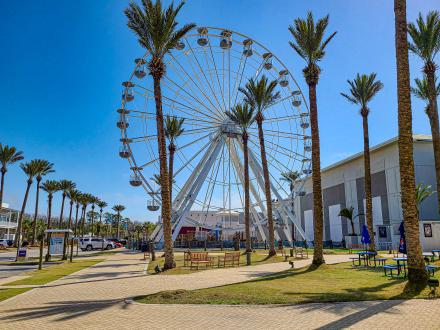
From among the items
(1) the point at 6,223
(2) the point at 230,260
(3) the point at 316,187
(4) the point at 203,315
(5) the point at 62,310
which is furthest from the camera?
(1) the point at 6,223

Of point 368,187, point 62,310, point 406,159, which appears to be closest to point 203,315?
point 62,310

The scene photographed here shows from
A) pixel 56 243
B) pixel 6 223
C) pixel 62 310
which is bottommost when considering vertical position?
pixel 62 310

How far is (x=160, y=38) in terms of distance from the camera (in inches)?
804

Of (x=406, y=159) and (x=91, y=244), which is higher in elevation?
(x=406, y=159)

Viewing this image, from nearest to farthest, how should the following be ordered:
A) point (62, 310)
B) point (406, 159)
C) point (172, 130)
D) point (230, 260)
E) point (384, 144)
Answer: point (62, 310) → point (406, 159) → point (230, 260) → point (172, 130) → point (384, 144)

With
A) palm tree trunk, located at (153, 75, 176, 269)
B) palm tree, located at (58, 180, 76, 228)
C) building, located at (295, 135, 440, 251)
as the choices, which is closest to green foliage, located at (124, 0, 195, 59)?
palm tree trunk, located at (153, 75, 176, 269)

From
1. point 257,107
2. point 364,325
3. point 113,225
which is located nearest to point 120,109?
point 257,107

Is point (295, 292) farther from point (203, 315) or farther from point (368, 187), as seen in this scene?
point (368, 187)

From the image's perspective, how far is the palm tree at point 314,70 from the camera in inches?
783

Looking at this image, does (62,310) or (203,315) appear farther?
(62,310)

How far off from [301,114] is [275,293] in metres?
30.2

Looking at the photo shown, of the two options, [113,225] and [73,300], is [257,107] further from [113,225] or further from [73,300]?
[113,225]

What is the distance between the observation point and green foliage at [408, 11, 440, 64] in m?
21.9

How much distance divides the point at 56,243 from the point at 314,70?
24280 millimetres
